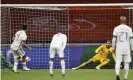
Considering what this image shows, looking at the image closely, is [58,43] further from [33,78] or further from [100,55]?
[100,55]

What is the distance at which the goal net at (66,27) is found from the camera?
19.4 metres

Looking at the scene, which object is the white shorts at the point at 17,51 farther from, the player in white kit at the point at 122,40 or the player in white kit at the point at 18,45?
the player in white kit at the point at 122,40

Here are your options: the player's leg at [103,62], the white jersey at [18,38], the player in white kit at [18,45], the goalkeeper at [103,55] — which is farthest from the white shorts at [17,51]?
the player's leg at [103,62]

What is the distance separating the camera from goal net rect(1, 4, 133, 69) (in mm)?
19369

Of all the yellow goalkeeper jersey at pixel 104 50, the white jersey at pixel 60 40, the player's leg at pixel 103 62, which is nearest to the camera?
the white jersey at pixel 60 40

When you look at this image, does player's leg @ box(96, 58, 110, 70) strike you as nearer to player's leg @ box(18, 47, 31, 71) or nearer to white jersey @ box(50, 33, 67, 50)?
player's leg @ box(18, 47, 31, 71)

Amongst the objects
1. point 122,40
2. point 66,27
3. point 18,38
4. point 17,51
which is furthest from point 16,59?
point 122,40

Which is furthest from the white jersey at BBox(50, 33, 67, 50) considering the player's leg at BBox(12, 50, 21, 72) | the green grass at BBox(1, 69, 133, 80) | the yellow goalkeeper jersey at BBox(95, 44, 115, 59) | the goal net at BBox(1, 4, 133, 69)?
the yellow goalkeeper jersey at BBox(95, 44, 115, 59)

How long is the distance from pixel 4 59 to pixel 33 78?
3597mm

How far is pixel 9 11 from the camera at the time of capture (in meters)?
19.6

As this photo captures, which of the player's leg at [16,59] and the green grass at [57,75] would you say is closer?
the green grass at [57,75]

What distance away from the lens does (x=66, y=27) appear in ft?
66.9

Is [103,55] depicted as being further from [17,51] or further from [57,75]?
[17,51]

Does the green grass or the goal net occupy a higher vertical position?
the goal net
